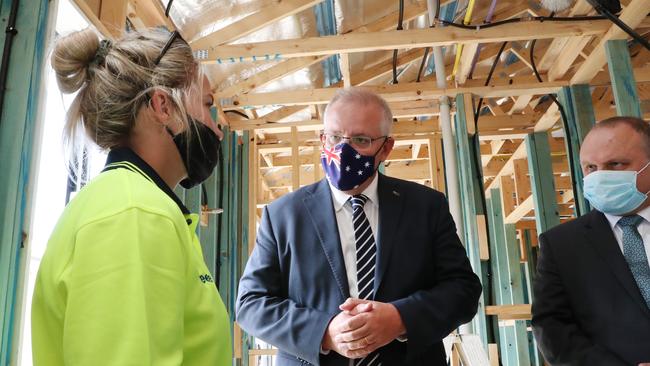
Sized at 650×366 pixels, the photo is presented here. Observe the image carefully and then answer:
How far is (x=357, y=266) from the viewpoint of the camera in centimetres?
157

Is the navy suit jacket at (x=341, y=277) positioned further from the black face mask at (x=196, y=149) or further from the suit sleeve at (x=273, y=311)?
the black face mask at (x=196, y=149)

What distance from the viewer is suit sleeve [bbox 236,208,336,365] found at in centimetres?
141

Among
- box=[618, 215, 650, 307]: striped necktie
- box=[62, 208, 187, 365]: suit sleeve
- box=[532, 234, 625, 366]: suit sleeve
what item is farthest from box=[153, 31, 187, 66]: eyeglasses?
box=[618, 215, 650, 307]: striped necktie

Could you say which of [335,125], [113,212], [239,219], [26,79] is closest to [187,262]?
[113,212]

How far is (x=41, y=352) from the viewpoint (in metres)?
0.79

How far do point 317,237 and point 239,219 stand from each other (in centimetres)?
317

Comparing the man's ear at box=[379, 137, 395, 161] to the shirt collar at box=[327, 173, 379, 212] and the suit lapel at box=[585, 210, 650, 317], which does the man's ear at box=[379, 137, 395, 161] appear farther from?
the suit lapel at box=[585, 210, 650, 317]

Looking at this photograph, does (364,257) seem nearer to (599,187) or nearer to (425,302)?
(425,302)

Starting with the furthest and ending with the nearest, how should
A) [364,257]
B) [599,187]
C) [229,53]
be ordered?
[229,53]
[599,187]
[364,257]

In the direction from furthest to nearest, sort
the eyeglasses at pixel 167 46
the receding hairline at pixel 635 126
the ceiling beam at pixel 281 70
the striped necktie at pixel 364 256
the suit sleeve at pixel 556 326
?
the ceiling beam at pixel 281 70, the receding hairline at pixel 635 126, the suit sleeve at pixel 556 326, the striped necktie at pixel 364 256, the eyeglasses at pixel 167 46

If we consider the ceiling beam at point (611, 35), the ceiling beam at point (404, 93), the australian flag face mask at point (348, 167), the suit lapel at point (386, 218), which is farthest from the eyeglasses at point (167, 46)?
the ceiling beam at point (404, 93)

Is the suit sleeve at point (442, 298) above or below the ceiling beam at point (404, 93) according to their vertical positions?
below

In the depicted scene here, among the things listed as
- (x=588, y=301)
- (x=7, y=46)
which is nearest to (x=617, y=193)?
(x=588, y=301)

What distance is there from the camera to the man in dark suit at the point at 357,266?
140 cm
